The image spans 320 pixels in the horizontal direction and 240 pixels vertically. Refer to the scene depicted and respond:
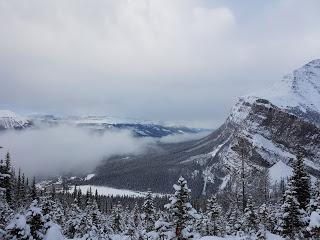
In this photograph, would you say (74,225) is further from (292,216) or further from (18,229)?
(18,229)

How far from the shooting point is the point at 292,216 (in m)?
47.8

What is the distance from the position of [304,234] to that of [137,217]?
83770 mm

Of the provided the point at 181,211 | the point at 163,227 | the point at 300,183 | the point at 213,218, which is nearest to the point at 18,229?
the point at 181,211

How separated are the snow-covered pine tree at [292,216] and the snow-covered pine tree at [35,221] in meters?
28.1

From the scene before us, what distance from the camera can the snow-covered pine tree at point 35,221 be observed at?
29.2 meters

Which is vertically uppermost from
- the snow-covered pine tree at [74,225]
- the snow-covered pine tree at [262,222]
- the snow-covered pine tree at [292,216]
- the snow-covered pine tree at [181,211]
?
the snow-covered pine tree at [181,211]

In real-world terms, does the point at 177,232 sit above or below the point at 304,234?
above

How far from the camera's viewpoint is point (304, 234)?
49938 mm

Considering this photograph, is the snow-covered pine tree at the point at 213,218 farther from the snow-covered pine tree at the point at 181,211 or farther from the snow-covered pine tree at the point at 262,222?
the snow-covered pine tree at the point at 181,211

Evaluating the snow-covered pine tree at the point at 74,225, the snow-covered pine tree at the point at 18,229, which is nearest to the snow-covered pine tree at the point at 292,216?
the snow-covered pine tree at the point at 18,229

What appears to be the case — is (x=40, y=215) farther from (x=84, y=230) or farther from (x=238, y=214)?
(x=238, y=214)

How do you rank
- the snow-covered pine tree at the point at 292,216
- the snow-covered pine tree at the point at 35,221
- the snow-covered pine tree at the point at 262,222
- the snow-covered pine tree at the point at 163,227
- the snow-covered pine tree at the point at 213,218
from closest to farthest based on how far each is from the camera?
the snow-covered pine tree at the point at 35,221 < the snow-covered pine tree at the point at 163,227 < the snow-covered pine tree at the point at 262,222 < the snow-covered pine tree at the point at 292,216 < the snow-covered pine tree at the point at 213,218

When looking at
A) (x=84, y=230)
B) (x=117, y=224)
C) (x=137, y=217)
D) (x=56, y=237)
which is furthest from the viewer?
(x=137, y=217)

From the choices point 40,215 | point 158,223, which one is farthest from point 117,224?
point 40,215
